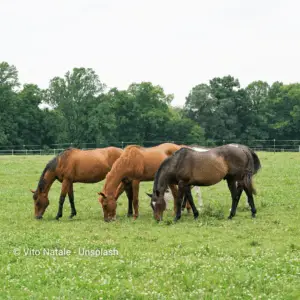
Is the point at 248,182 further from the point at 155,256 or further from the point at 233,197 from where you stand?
the point at 155,256

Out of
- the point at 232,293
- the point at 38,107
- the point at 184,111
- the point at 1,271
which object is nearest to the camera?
the point at 232,293

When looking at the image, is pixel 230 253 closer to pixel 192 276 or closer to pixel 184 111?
pixel 192 276

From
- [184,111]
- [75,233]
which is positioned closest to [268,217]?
[75,233]

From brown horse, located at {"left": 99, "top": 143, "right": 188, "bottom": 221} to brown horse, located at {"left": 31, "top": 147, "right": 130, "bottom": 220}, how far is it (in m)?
0.65

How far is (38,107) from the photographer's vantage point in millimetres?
70000

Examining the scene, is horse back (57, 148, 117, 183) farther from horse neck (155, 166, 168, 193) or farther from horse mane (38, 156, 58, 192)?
Result: horse neck (155, 166, 168, 193)

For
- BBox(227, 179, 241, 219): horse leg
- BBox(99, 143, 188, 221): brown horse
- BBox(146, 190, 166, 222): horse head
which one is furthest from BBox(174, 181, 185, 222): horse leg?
BBox(227, 179, 241, 219): horse leg

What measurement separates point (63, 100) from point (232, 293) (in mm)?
69659

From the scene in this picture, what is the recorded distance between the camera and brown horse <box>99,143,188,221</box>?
13380mm

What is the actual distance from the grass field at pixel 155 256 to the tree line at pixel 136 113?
170 feet

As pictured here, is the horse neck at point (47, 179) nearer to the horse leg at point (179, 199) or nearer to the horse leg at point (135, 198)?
the horse leg at point (135, 198)

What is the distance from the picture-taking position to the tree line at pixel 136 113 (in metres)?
66.9

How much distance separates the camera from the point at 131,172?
13922 mm

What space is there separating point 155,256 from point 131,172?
5279 millimetres
